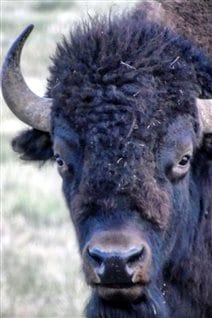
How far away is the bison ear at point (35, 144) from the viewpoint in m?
7.75

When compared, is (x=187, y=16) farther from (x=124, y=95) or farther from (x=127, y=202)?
(x=127, y=202)

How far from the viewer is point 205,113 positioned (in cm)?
728

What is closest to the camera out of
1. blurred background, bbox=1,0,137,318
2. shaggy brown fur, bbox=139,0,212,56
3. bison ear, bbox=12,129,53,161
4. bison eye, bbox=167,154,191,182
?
bison eye, bbox=167,154,191,182

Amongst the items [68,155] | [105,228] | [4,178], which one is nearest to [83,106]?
[68,155]

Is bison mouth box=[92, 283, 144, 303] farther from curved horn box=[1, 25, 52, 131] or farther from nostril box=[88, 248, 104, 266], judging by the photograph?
curved horn box=[1, 25, 52, 131]

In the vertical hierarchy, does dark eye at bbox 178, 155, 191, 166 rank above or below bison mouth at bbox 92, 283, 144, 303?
above

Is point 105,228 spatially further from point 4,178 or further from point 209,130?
point 4,178

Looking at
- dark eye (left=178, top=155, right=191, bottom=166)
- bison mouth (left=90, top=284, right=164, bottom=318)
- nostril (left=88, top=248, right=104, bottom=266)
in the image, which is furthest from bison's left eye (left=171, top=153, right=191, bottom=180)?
nostril (left=88, top=248, right=104, bottom=266)

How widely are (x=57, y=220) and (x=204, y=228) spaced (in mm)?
6115

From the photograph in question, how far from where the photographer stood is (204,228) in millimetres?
7477

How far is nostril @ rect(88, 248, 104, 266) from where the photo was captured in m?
6.45

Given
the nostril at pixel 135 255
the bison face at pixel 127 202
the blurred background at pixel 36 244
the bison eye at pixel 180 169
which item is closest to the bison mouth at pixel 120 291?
the bison face at pixel 127 202

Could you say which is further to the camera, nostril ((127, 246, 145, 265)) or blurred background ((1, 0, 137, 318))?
blurred background ((1, 0, 137, 318))

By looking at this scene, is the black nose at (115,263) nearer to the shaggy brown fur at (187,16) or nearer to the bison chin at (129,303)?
the bison chin at (129,303)
